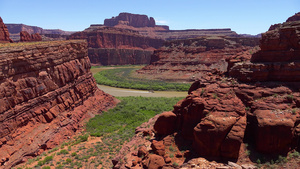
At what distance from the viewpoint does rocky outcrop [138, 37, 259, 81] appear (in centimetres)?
7100

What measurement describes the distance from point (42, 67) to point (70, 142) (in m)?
8.76

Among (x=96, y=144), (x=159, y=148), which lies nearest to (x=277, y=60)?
(x=159, y=148)

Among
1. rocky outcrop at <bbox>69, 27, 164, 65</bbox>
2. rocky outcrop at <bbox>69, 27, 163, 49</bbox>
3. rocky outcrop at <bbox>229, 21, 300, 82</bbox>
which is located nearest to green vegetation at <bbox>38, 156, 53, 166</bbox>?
rocky outcrop at <bbox>229, 21, 300, 82</bbox>

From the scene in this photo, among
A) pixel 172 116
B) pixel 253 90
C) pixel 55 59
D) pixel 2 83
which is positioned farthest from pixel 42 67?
pixel 253 90

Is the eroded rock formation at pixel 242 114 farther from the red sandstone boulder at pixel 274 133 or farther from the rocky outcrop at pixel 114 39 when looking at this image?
the rocky outcrop at pixel 114 39

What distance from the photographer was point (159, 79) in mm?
72750

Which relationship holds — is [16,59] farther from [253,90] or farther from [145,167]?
[253,90]

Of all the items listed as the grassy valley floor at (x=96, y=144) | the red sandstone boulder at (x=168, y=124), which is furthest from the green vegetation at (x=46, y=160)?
the red sandstone boulder at (x=168, y=124)

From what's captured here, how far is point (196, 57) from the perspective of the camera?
257 feet

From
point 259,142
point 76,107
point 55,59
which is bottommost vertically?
point 76,107

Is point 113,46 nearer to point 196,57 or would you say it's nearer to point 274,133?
point 196,57

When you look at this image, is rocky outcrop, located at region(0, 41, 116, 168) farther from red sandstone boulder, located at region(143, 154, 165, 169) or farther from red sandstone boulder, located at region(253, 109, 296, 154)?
red sandstone boulder, located at region(253, 109, 296, 154)

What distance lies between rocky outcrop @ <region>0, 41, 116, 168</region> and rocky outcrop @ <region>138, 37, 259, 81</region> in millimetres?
47264

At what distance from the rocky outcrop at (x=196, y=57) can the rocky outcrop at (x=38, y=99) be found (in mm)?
47264
